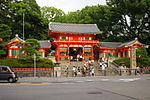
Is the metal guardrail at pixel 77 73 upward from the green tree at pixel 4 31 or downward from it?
downward

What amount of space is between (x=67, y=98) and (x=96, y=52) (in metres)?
39.3

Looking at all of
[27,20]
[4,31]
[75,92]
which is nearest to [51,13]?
[27,20]

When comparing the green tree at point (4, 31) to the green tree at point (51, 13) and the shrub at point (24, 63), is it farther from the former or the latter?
the green tree at point (51, 13)

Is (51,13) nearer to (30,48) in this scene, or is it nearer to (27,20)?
(27,20)

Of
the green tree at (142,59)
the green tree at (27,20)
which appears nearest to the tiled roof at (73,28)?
the green tree at (27,20)

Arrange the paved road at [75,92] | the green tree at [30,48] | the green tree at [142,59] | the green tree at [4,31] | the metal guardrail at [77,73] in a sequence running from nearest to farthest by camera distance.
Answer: the paved road at [75,92]
the metal guardrail at [77,73]
the green tree at [30,48]
the green tree at [4,31]
the green tree at [142,59]

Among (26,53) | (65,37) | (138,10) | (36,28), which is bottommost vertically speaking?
(26,53)

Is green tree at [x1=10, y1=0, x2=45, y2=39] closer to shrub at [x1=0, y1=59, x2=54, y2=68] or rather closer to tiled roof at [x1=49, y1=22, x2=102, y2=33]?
tiled roof at [x1=49, y1=22, x2=102, y2=33]

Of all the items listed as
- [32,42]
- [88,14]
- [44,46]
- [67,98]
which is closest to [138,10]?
[88,14]

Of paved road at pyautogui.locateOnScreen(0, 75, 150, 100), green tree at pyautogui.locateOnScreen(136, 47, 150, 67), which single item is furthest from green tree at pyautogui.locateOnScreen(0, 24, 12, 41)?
green tree at pyautogui.locateOnScreen(136, 47, 150, 67)

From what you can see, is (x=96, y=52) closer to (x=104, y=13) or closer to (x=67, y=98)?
(x=104, y=13)

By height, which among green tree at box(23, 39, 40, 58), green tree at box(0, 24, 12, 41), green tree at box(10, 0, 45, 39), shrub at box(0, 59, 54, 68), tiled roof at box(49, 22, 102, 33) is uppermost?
green tree at box(10, 0, 45, 39)

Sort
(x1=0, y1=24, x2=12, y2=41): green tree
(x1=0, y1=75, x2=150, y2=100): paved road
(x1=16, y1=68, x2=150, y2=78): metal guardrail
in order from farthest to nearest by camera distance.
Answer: (x1=0, y1=24, x2=12, y2=41): green tree → (x1=16, y1=68, x2=150, y2=78): metal guardrail → (x1=0, y1=75, x2=150, y2=100): paved road

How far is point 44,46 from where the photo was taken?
41.5 m
